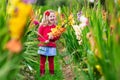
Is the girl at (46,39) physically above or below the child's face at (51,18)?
below

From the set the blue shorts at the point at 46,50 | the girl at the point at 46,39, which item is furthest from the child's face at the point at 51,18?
the blue shorts at the point at 46,50

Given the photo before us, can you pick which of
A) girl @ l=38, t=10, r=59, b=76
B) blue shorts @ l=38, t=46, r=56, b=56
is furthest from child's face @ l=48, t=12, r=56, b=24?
blue shorts @ l=38, t=46, r=56, b=56

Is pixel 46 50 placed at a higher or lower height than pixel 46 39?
lower

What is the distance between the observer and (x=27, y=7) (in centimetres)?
180

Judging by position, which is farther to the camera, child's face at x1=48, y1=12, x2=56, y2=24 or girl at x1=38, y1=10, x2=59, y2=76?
child's face at x1=48, y1=12, x2=56, y2=24

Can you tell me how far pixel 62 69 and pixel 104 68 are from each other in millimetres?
3981

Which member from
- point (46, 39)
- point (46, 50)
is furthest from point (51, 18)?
point (46, 50)

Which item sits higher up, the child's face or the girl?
the child's face

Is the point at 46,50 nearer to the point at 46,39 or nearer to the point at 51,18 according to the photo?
the point at 46,39

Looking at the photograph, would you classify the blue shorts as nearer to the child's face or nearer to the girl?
the girl

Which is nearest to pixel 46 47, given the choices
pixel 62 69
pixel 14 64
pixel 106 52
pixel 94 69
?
pixel 62 69

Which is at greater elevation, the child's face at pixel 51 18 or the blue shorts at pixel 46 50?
the child's face at pixel 51 18

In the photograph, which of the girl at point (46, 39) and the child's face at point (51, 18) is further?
the child's face at point (51, 18)

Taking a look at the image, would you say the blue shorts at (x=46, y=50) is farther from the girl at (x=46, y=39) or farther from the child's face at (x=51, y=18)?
the child's face at (x=51, y=18)
